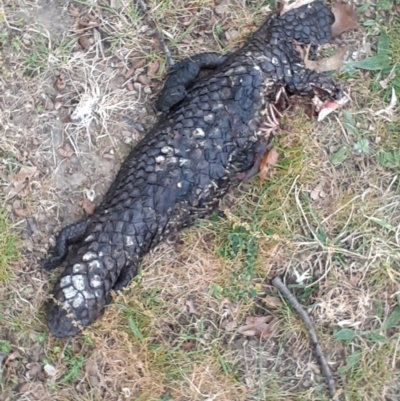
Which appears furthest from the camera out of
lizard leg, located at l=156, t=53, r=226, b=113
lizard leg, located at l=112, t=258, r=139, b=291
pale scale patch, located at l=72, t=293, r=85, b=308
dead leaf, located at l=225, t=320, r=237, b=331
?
dead leaf, located at l=225, t=320, r=237, b=331

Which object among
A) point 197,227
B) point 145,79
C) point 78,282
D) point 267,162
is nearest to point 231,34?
point 145,79

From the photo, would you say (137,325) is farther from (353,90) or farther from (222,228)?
(353,90)

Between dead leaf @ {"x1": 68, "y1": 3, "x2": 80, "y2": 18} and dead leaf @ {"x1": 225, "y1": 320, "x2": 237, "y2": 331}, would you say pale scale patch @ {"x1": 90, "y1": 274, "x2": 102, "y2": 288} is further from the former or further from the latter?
dead leaf @ {"x1": 68, "y1": 3, "x2": 80, "y2": 18}

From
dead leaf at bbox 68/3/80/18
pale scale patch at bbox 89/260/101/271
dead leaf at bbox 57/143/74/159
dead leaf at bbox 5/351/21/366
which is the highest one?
dead leaf at bbox 68/3/80/18

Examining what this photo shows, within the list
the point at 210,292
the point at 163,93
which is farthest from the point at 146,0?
Result: the point at 210,292

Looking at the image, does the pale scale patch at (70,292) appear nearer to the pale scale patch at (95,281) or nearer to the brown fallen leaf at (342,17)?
the pale scale patch at (95,281)

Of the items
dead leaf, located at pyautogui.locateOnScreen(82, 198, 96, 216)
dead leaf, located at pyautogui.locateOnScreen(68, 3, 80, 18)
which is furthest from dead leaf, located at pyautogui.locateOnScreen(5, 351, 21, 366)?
dead leaf, located at pyautogui.locateOnScreen(68, 3, 80, 18)
